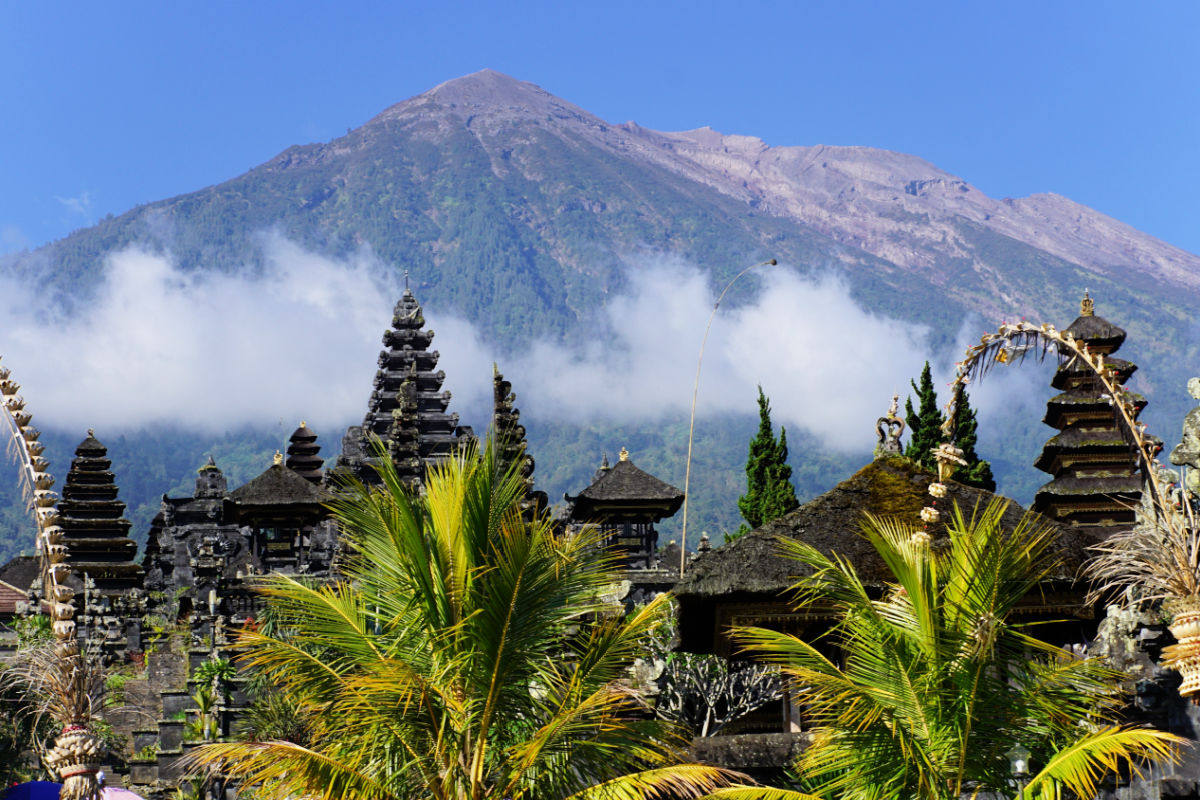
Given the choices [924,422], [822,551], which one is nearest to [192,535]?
[924,422]

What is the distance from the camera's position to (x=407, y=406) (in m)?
48.8

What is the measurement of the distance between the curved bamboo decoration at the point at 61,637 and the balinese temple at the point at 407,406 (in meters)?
33.5

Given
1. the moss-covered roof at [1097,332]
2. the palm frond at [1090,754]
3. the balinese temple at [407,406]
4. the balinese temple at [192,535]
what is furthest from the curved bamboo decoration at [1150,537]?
the balinese temple at [192,535]

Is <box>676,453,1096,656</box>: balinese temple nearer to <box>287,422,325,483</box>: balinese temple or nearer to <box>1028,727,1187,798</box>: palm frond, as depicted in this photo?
<box>1028,727,1187,798</box>: palm frond

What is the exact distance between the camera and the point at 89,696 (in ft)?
36.7

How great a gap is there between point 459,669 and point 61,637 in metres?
3.18

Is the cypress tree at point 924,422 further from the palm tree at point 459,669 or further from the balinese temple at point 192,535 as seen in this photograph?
the palm tree at point 459,669

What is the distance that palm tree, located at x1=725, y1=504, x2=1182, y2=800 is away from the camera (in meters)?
11.5

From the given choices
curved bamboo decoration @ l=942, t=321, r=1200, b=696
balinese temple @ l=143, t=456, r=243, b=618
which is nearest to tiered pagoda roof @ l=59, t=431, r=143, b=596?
balinese temple @ l=143, t=456, r=243, b=618

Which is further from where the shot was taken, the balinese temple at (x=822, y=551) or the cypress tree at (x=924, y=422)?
the cypress tree at (x=924, y=422)

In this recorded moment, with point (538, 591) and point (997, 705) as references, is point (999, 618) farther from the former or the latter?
point (538, 591)

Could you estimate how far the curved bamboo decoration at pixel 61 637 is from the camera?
1065cm

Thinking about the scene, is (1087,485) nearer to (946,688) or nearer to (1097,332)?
(1097,332)

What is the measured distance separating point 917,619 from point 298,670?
5.31 metres
